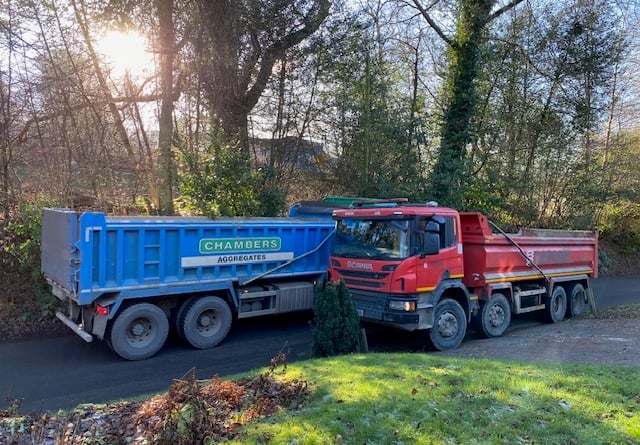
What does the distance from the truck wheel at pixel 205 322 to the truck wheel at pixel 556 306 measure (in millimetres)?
7475

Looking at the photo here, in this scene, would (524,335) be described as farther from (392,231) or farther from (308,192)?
(308,192)

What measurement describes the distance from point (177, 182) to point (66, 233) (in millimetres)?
5135

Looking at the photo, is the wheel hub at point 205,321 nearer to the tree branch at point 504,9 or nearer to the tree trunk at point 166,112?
the tree trunk at point 166,112

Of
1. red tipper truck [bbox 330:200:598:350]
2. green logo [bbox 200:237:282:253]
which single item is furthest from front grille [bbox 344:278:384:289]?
green logo [bbox 200:237:282:253]

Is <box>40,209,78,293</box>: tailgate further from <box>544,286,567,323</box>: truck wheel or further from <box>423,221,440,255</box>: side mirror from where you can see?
<box>544,286,567,323</box>: truck wheel

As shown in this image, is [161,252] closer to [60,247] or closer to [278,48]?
[60,247]

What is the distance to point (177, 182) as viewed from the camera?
1211cm

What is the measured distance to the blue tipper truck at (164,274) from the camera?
706 cm

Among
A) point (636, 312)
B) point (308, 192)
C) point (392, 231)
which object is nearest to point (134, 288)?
point (392, 231)

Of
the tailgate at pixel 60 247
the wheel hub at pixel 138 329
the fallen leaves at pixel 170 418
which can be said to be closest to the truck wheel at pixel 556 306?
the fallen leaves at pixel 170 418

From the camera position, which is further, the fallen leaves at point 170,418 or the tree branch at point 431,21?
the tree branch at point 431,21

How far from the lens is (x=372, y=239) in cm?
789

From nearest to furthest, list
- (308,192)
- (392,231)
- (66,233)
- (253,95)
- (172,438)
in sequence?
(172,438) → (66,233) → (392,231) → (253,95) → (308,192)

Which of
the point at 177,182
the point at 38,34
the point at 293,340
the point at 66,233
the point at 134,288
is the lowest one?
the point at 293,340
